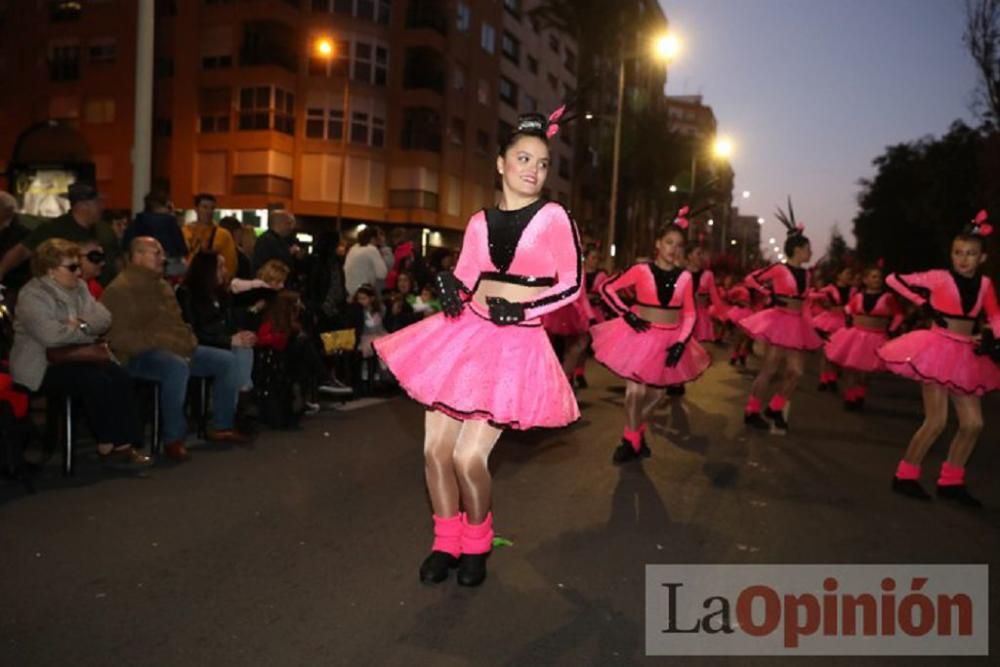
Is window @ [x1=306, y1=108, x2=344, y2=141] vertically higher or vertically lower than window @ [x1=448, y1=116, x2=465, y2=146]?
lower

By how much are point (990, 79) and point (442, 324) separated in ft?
98.9

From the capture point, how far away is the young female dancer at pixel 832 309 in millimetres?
14391

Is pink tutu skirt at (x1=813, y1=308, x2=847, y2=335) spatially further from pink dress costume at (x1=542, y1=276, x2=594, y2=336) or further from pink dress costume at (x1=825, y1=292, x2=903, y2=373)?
pink dress costume at (x1=542, y1=276, x2=594, y2=336)

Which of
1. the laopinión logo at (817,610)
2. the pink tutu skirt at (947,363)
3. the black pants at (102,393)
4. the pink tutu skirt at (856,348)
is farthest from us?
the pink tutu skirt at (856,348)

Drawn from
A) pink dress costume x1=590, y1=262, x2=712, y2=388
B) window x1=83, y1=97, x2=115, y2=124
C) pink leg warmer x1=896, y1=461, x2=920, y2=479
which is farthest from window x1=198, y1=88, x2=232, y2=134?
pink leg warmer x1=896, y1=461, x2=920, y2=479

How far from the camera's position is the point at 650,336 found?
791cm

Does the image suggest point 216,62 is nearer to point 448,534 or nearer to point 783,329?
point 783,329

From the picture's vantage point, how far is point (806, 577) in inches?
192

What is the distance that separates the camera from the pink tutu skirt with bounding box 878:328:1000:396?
6.84 metres

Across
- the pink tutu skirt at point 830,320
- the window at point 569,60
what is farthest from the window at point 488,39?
the pink tutu skirt at point 830,320

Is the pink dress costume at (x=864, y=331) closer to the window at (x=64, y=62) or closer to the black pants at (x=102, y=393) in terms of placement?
the black pants at (x=102, y=393)

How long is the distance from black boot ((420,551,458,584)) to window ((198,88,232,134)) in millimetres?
38393

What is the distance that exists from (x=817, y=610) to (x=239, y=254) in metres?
8.09

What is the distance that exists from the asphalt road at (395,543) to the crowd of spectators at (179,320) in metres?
0.51
